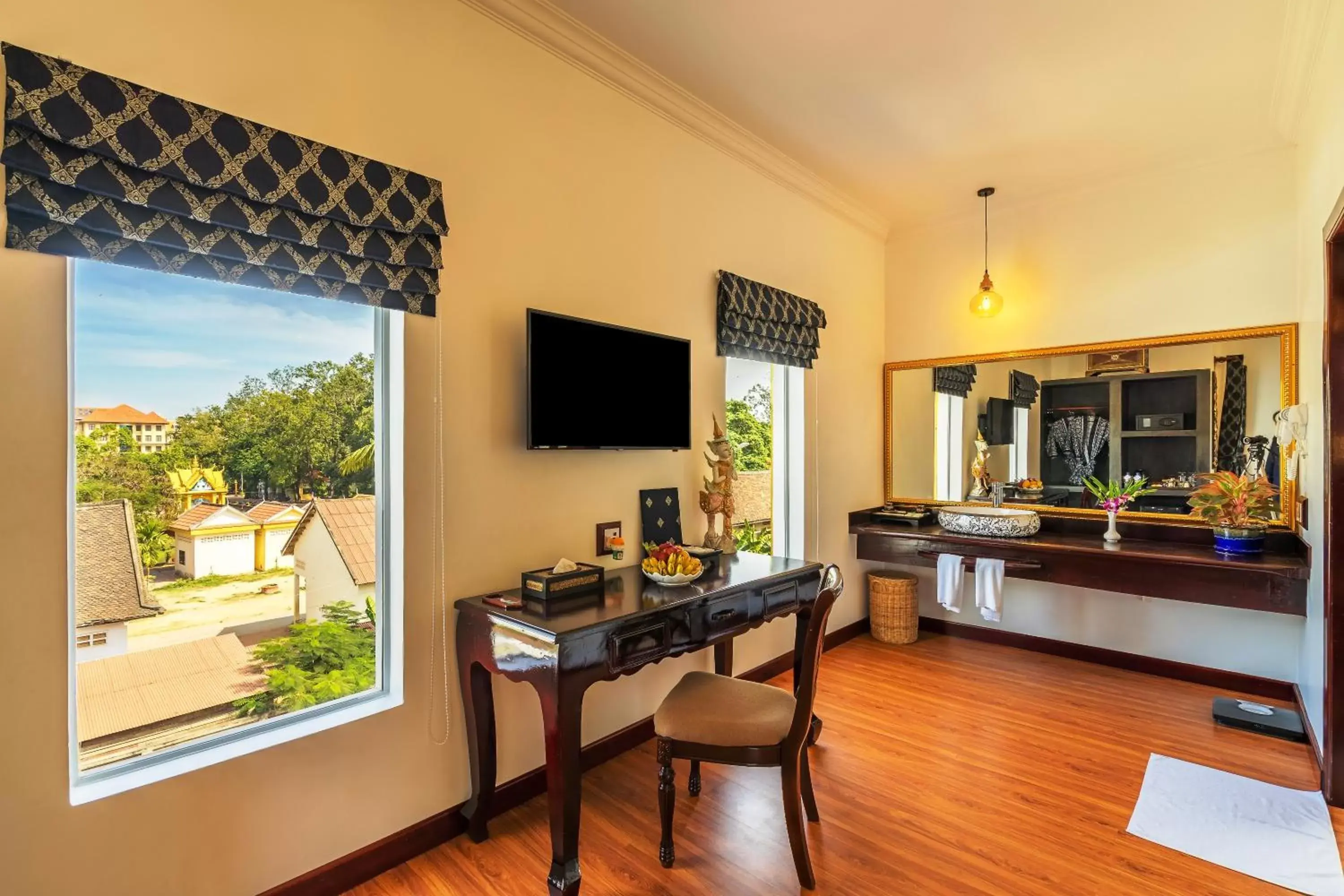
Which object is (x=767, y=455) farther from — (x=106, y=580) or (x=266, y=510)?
(x=106, y=580)

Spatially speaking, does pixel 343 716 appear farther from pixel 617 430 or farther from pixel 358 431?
pixel 617 430

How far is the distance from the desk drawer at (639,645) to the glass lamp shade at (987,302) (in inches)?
121

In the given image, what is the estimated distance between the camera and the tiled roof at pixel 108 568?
1591mm

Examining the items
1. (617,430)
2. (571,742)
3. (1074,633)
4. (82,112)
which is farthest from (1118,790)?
(82,112)

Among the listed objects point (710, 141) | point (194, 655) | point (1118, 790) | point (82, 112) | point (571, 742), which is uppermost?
point (710, 141)

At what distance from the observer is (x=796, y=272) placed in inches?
149

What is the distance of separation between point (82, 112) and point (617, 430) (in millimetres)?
1749

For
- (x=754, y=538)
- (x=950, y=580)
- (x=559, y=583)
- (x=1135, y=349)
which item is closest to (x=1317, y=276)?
(x=1135, y=349)

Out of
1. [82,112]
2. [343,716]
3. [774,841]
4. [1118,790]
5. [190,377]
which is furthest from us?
[1118,790]

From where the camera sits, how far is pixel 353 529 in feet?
6.81

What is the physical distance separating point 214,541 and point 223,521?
0.06 meters

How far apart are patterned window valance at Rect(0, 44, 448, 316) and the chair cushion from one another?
1.52 m

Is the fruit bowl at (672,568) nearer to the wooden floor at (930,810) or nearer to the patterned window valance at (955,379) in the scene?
the wooden floor at (930,810)

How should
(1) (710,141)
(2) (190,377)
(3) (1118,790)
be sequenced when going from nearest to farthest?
(2) (190,377) < (3) (1118,790) < (1) (710,141)
